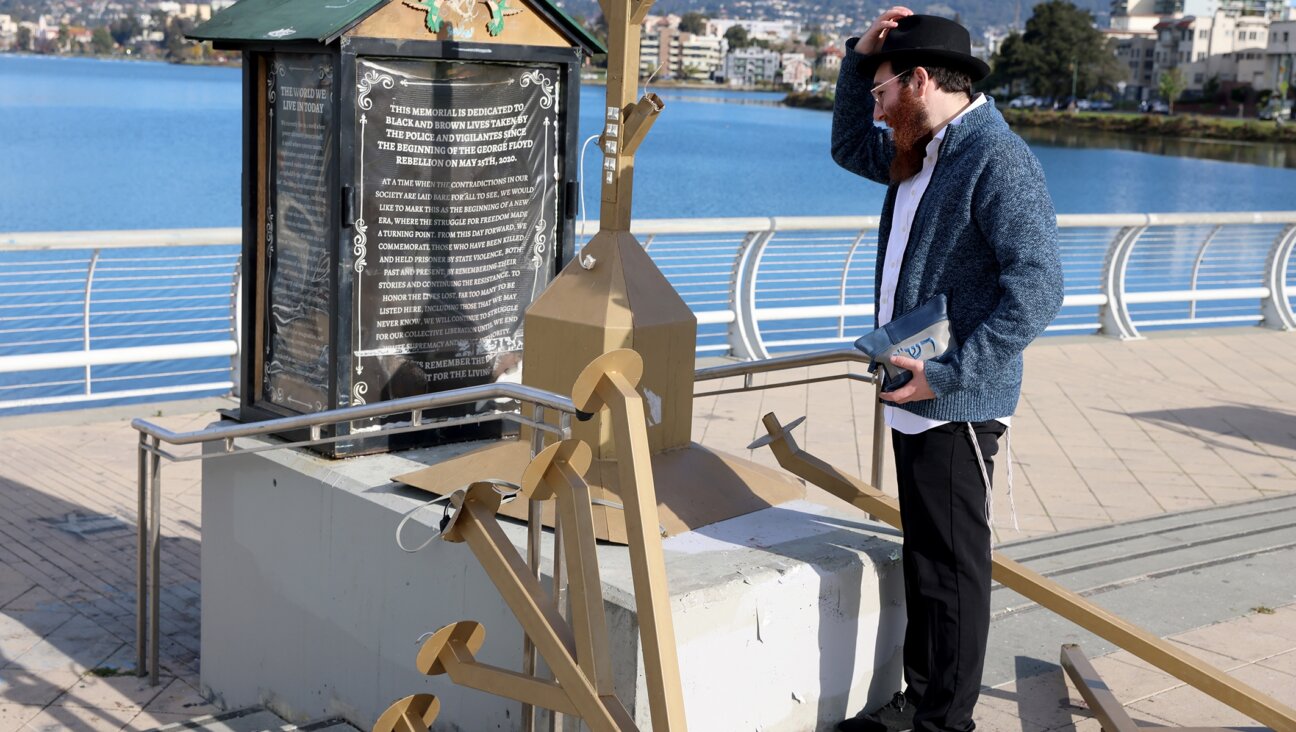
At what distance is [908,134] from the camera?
3.20 m

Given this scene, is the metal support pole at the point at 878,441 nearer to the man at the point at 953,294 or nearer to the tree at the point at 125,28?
the man at the point at 953,294

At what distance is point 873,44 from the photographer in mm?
3287

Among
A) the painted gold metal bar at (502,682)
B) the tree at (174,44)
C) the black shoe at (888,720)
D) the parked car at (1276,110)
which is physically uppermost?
the tree at (174,44)

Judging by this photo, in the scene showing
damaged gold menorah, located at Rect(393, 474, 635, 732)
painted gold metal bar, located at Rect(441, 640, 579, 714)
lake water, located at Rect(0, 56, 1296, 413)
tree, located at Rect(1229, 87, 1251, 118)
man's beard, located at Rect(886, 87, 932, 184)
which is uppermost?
tree, located at Rect(1229, 87, 1251, 118)

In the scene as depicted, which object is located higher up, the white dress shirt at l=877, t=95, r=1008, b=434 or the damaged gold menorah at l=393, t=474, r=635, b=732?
the white dress shirt at l=877, t=95, r=1008, b=434

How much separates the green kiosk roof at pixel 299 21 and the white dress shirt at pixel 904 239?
1011 millimetres

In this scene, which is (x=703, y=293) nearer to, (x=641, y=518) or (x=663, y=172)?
(x=641, y=518)

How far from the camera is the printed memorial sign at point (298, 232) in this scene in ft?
13.9

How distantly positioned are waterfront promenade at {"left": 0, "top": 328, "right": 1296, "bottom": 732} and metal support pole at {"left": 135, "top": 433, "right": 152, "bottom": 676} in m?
0.11

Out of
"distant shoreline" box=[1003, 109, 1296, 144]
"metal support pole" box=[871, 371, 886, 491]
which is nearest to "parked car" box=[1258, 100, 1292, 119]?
"distant shoreline" box=[1003, 109, 1296, 144]

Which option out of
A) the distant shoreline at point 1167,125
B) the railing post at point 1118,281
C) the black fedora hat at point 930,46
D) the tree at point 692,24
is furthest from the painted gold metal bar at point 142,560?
the tree at point 692,24

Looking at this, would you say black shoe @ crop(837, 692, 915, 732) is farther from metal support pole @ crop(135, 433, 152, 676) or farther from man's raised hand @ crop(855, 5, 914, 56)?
metal support pole @ crop(135, 433, 152, 676)

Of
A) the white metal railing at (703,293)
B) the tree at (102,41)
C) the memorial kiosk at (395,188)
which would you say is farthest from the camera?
the tree at (102,41)

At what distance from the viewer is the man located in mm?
3020
